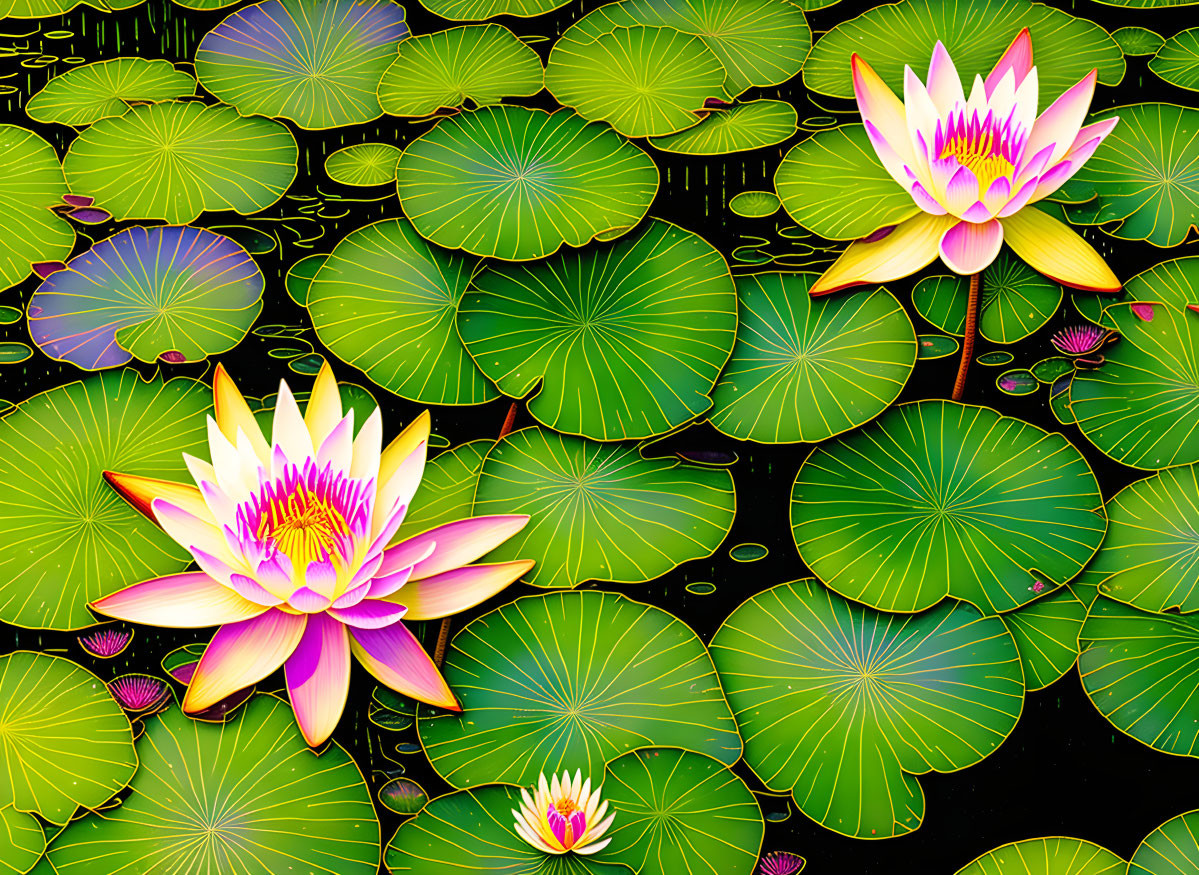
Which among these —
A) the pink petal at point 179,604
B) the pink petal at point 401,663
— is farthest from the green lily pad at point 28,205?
the pink petal at point 401,663

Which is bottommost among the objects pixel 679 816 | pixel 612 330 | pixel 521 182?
pixel 679 816

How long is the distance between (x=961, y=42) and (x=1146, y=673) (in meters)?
1.13

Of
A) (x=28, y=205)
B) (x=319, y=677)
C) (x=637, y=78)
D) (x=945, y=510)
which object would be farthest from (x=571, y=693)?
(x=28, y=205)

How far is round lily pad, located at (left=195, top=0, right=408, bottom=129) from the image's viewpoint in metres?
1.56

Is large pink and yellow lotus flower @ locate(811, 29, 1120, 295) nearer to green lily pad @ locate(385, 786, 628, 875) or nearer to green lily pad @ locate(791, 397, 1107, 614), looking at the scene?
green lily pad @ locate(791, 397, 1107, 614)

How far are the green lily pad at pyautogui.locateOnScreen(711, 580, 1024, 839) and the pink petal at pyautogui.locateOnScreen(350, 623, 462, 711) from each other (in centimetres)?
39

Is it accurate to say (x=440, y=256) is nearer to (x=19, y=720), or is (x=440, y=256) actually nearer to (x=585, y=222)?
(x=585, y=222)

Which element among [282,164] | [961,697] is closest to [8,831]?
[282,164]

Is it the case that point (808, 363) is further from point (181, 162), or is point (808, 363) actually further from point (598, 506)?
point (181, 162)

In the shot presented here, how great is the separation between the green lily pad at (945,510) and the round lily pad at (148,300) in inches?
37.0

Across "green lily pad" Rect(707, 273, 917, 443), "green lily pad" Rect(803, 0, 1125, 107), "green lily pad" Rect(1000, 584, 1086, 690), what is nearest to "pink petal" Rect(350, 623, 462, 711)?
"green lily pad" Rect(707, 273, 917, 443)

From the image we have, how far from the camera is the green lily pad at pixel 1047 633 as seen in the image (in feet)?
3.90

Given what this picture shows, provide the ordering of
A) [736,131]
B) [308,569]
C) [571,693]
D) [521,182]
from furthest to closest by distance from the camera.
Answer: [736,131]
[521,182]
[571,693]
[308,569]

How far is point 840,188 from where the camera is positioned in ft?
4.71
